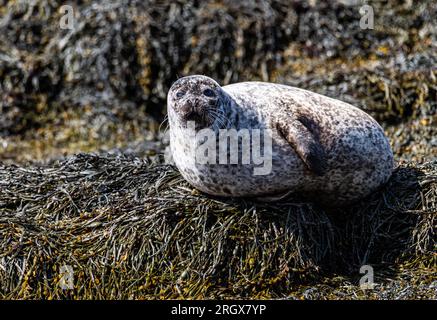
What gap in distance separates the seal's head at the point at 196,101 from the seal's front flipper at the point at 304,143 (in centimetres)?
43

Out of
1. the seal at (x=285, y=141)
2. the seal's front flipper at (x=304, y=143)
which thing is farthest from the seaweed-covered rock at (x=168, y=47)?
the seal's front flipper at (x=304, y=143)

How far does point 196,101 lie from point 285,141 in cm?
62

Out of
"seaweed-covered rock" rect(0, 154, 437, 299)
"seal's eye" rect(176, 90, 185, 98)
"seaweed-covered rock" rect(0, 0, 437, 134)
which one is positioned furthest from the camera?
"seaweed-covered rock" rect(0, 0, 437, 134)

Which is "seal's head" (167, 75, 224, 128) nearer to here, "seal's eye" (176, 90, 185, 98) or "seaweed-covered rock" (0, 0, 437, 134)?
"seal's eye" (176, 90, 185, 98)

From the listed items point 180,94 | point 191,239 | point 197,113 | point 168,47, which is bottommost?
point 191,239

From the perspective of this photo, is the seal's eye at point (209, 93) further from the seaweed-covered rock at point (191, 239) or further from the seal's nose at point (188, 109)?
the seaweed-covered rock at point (191, 239)

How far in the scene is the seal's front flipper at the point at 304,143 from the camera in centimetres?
485

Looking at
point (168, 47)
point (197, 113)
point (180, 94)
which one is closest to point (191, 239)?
point (197, 113)

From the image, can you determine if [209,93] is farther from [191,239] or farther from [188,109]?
[191,239]

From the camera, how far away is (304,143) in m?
4.87

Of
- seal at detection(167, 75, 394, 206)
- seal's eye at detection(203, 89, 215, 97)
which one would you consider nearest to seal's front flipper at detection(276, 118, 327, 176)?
seal at detection(167, 75, 394, 206)

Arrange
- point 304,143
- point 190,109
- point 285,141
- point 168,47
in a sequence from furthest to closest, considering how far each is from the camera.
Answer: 1. point 168,47
2. point 285,141
3. point 304,143
4. point 190,109

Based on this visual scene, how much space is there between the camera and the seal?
4.89 metres

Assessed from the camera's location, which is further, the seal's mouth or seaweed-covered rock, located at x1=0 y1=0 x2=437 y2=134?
seaweed-covered rock, located at x1=0 y1=0 x2=437 y2=134
